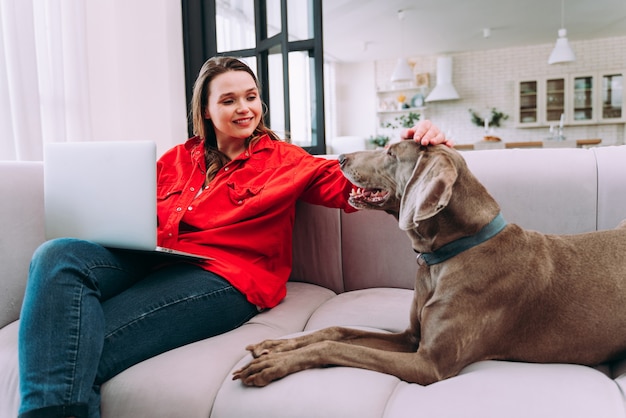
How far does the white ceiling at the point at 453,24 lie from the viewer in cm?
676

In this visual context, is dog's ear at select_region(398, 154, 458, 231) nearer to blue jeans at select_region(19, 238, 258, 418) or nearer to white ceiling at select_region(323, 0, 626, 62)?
blue jeans at select_region(19, 238, 258, 418)

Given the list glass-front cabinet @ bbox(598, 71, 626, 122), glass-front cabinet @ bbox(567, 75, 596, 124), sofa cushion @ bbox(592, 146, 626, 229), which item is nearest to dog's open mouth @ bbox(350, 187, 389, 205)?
sofa cushion @ bbox(592, 146, 626, 229)

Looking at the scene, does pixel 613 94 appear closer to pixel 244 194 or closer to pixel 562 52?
pixel 562 52

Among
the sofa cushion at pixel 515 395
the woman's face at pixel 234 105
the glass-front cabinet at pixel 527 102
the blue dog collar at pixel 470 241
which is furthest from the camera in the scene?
the glass-front cabinet at pixel 527 102

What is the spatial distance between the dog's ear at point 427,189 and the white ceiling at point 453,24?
18.3ft

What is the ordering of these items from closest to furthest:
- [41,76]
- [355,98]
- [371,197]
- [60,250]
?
[60,250] < [371,197] < [41,76] < [355,98]

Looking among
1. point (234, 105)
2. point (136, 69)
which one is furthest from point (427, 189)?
point (136, 69)

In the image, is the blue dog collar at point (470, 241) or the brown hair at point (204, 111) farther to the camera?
the brown hair at point (204, 111)

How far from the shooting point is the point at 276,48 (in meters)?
3.22

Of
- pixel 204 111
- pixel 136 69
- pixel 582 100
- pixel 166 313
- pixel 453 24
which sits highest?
pixel 453 24

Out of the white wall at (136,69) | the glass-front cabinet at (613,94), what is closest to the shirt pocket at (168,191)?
the white wall at (136,69)

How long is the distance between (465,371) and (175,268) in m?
0.87

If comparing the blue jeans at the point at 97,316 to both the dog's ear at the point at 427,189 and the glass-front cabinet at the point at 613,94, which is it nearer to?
the dog's ear at the point at 427,189

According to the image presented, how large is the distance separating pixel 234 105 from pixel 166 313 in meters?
0.81
